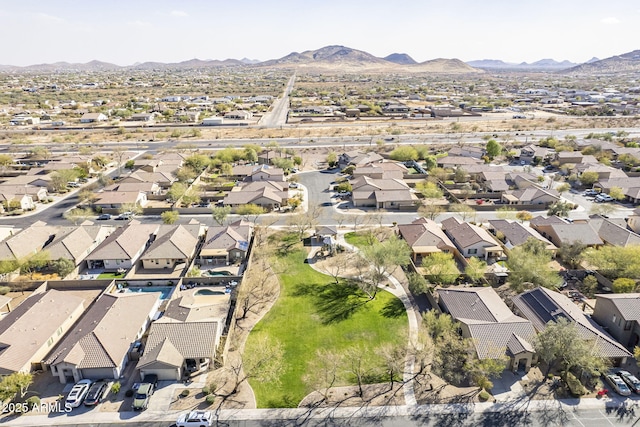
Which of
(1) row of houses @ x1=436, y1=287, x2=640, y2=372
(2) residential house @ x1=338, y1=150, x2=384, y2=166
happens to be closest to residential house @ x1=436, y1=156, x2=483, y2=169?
(2) residential house @ x1=338, y1=150, x2=384, y2=166

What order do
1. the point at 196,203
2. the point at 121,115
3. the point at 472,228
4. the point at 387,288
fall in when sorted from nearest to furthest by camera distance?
the point at 387,288 < the point at 472,228 < the point at 196,203 < the point at 121,115

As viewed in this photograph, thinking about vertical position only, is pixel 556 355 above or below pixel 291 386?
above

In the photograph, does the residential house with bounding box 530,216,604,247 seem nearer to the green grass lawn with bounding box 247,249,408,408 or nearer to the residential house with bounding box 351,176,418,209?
the residential house with bounding box 351,176,418,209

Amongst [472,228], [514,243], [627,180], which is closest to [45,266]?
[472,228]

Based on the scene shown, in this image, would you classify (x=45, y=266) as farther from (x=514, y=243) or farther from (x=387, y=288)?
(x=514, y=243)

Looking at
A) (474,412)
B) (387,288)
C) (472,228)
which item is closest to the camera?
(474,412)

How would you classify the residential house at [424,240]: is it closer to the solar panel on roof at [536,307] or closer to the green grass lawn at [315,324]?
the green grass lawn at [315,324]

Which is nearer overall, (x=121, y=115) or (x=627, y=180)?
(x=627, y=180)

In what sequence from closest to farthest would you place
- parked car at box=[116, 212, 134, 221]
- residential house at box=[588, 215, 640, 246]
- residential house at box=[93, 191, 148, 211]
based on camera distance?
residential house at box=[588, 215, 640, 246] → parked car at box=[116, 212, 134, 221] → residential house at box=[93, 191, 148, 211]
